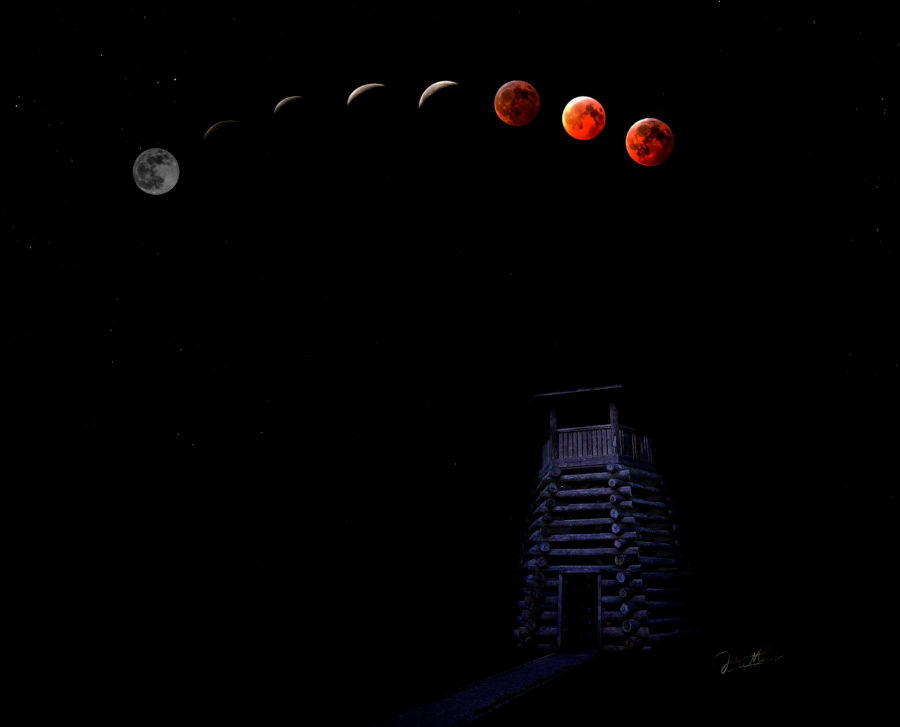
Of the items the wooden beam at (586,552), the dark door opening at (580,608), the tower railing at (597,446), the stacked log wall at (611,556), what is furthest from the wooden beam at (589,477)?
the dark door opening at (580,608)

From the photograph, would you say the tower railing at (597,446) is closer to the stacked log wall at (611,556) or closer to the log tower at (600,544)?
the log tower at (600,544)

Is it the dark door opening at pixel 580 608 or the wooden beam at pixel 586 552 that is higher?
the wooden beam at pixel 586 552

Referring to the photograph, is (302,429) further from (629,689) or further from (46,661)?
(629,689)

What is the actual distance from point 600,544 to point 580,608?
1.80 m

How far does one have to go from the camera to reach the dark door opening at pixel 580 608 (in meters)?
13.9

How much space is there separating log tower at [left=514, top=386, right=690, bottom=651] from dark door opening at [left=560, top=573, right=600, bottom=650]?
0.09ft

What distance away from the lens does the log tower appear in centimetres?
1297

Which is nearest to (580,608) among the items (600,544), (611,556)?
(600,544)

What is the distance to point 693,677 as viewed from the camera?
316 inches
